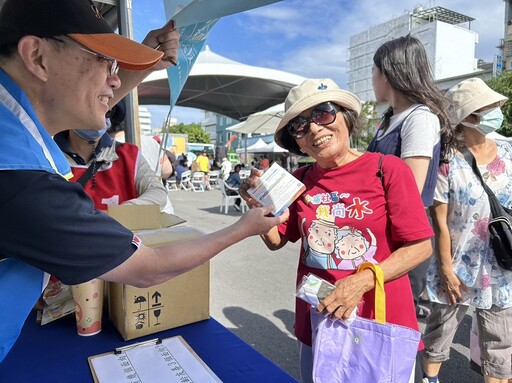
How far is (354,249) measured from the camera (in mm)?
1375

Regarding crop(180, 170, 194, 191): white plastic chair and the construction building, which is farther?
the construction building

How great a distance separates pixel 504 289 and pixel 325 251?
4.40ft

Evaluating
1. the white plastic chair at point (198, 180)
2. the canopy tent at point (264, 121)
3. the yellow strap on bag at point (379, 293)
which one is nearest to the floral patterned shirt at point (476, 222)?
the yellow strap on bag at point (379, 293)

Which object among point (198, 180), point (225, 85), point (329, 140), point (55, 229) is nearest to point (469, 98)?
point (329, 140)

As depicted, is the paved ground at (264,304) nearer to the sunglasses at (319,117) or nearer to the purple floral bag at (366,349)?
the purple floral bag at (366,349)

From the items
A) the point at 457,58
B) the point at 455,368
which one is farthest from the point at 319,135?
the point at 457,58

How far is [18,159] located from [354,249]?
1.12 m

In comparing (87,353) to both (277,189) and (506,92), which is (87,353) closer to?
(277,189)

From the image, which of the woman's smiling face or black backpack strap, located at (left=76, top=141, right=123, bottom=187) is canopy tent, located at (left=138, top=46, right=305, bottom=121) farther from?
the woman's smiling face

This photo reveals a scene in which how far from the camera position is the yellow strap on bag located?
→ 120cm

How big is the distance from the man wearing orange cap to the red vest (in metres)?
1.00

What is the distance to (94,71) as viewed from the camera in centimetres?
94

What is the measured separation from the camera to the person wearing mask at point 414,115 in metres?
1.71

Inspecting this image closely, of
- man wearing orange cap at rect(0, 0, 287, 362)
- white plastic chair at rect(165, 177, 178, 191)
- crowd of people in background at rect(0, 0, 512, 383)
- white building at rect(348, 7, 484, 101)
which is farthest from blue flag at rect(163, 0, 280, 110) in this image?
white building at rect(348, 7, 484, 101)
